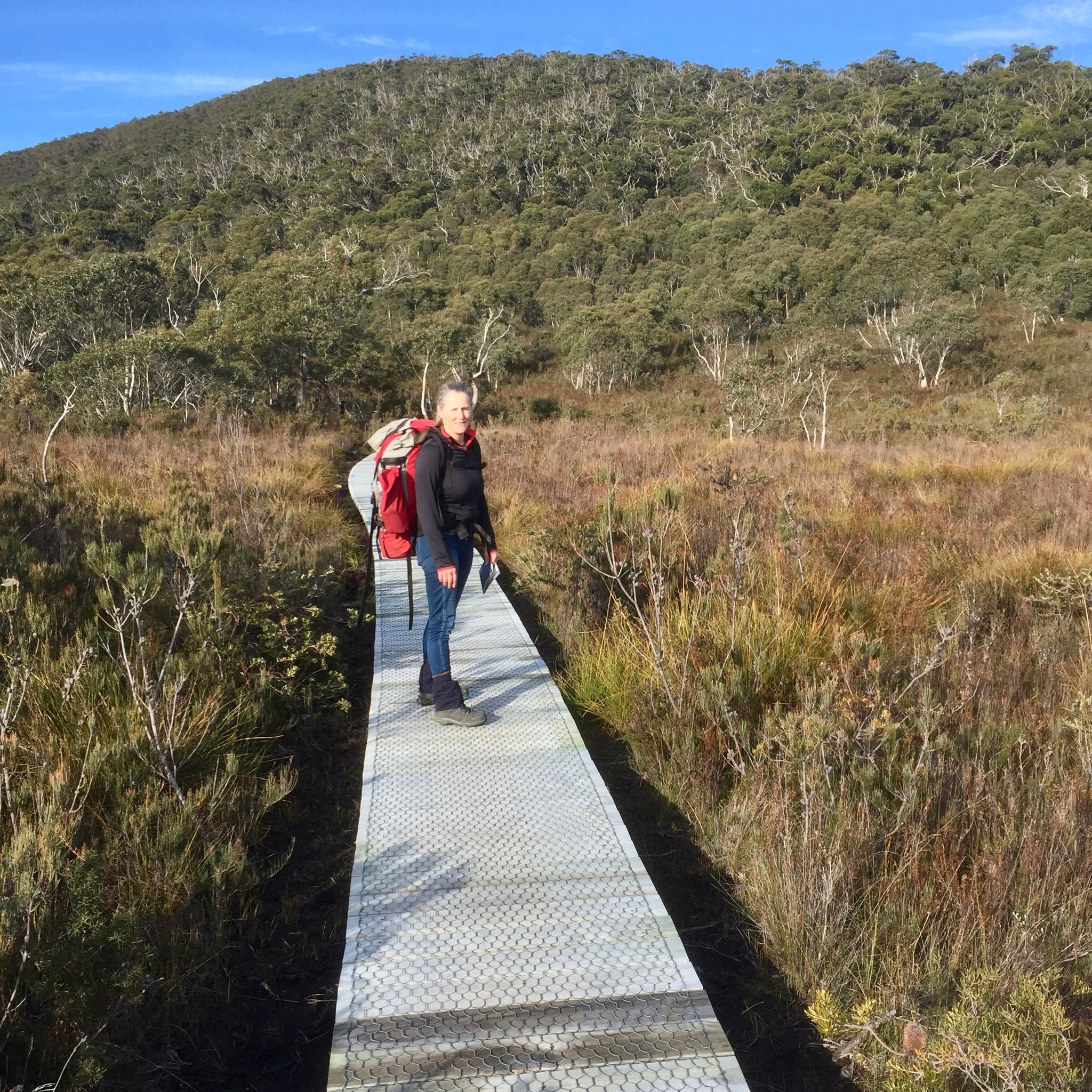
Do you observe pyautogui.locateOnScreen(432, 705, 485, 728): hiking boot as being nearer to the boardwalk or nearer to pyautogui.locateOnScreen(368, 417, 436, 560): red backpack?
the boardwalk

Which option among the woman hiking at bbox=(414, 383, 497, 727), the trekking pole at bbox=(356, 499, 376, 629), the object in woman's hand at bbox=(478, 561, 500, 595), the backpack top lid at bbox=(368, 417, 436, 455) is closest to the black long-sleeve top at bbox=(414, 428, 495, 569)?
the woman hiking at bbox=(414, 383, 497, 727)

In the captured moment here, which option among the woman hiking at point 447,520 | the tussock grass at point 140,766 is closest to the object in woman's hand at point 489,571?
the woman hiking at point 447,520

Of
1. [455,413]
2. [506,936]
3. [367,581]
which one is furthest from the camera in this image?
[367,581]

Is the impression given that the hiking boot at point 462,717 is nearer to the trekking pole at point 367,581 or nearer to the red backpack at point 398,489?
the red backpack at point 398,489

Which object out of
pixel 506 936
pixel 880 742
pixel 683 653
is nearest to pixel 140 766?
pixel 506 936

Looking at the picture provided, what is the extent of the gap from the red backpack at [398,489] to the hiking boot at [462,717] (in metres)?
0.75

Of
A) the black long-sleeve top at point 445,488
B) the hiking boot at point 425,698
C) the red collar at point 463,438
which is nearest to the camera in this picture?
the black long-sleeve top at point 445,488

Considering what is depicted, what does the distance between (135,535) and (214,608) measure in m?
2.60

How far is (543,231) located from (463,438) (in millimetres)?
68667

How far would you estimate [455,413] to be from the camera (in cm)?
364

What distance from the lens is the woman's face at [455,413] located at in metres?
3.64

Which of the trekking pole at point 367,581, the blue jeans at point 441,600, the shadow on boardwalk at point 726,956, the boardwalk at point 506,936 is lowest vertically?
the shadow on boardwalk at point 726,956

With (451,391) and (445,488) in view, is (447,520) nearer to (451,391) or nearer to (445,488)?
(445,488)

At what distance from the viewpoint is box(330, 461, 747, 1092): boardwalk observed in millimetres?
1893
